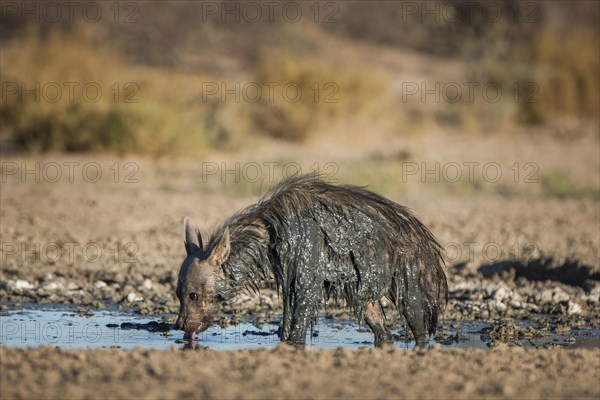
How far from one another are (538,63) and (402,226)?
2018cm

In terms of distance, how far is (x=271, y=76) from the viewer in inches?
917

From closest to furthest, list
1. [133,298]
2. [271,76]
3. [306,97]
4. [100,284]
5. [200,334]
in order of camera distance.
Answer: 1. [200,334]
2. [133,298]
3. [100,284]
4. [306,97]
5. [271,76]

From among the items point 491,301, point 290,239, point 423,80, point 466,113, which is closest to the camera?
point 290,239

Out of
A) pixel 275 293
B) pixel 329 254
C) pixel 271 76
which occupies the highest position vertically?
pixel 271 76

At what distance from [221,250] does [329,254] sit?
78 cm

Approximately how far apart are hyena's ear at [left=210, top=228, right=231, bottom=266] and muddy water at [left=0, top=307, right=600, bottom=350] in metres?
0.83

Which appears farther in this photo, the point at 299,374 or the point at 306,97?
the point at 306,97

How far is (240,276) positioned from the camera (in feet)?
24.8

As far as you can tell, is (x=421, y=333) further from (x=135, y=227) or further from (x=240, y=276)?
(x=135, y=227)

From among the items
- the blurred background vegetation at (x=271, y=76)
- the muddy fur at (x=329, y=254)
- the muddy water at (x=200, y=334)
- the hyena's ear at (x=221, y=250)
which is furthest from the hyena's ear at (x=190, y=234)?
the blurred background vegetation at (x=271, y=76)

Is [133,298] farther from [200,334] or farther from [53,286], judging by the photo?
[200,334]

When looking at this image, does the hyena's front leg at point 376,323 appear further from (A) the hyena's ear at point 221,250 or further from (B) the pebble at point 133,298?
(B) the pebble at point 133,298

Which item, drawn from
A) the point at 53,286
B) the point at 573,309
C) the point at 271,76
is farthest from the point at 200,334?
the point at 271,76

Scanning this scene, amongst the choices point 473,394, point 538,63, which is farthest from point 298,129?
point 473,394
